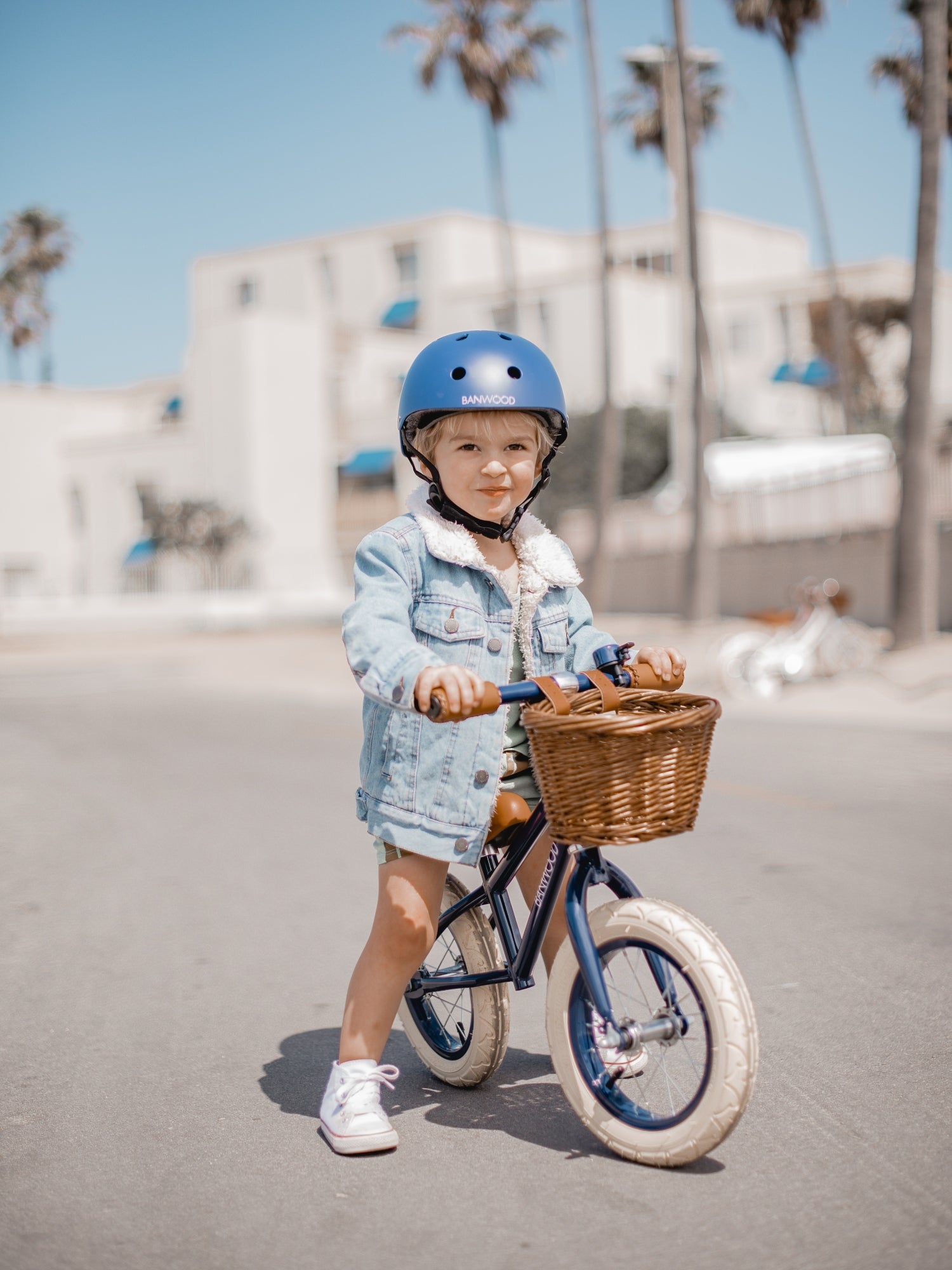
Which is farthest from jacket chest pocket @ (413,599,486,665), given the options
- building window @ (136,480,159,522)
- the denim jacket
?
building window @ (136,480,159,522)

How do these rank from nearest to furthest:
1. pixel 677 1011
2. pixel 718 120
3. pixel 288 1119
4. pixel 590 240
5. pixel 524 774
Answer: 1. pixel 677 1011
2. pixel 524 774
3. pixel 288 1119
4. pixel 718 120
5. pixel 590 240

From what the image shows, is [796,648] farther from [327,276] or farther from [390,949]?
[327,276]

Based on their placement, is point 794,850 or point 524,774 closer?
point 524,774

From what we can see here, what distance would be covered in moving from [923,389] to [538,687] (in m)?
14.4

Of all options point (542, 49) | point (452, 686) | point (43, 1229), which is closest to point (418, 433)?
point (452, 686)

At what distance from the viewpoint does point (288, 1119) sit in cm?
361

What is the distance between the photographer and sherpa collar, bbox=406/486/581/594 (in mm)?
3275

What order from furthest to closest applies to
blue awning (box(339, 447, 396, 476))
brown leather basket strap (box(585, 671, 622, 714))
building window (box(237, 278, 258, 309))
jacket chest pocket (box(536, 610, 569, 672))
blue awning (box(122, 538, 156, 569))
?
1. building window (box(237, 278, 258, 309))
2. blue awning (box(339, 447, 396, 476))
3. blue awning (box(122, 538, 156, 569))
4. jacket chest pocket (box(536, 610, 569, 672))
5. brown leather basket strap (box(585, 671, 622, 714))

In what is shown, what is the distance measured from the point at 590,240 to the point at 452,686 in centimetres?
6854

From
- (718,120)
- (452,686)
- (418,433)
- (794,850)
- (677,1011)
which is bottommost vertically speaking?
(794,850)

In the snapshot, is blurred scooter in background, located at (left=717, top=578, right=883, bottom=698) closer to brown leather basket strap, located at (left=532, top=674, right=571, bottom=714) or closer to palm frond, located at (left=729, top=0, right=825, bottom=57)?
brown leather basket strap, located at (left=532, top=674, right=571, bottom=714)

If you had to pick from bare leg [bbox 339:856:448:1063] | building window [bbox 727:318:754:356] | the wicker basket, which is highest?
building window [bbox 727:318:754:356]

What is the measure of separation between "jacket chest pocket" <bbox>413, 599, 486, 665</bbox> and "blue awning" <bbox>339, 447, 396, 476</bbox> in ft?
153

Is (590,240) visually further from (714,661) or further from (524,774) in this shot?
(524,774)
